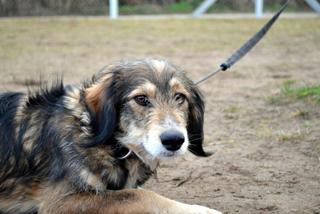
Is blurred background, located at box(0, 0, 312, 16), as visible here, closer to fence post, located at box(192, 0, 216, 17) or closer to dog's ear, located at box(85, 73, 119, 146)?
fence post, located at box(192, 0, 216, 17)

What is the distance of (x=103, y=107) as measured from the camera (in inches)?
191

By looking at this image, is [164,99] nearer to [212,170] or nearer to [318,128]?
[212,170]

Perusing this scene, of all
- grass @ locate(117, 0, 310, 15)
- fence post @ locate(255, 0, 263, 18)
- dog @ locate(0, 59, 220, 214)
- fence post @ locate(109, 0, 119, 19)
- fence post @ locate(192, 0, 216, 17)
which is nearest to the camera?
dog @ locate(0, 59, 220, 214)

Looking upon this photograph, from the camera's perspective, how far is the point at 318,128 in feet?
25.4

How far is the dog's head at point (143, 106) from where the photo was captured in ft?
15.0

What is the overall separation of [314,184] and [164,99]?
6.54 feet

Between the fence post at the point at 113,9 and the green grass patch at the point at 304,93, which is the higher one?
the green grass patch at the point at 304,93

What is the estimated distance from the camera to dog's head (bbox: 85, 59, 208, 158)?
4559mm

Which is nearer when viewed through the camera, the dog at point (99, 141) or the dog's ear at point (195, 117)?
the dog at point (99, 141)

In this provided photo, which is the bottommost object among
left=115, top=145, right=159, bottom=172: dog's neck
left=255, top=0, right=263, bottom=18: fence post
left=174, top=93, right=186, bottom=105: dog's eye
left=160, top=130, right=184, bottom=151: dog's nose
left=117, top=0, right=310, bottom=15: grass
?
left=117, top=0, right=310, bottom=15: grass

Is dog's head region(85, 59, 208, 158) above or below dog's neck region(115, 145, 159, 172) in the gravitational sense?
above

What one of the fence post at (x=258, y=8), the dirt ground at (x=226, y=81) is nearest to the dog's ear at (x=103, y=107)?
the dirt ground at (x=226, y=81)

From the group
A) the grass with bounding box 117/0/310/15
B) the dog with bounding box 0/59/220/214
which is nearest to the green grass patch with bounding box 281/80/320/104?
the dog with bounding box 0/59/220/214

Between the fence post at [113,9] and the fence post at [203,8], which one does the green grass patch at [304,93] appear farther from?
the fence post at [203,8]
